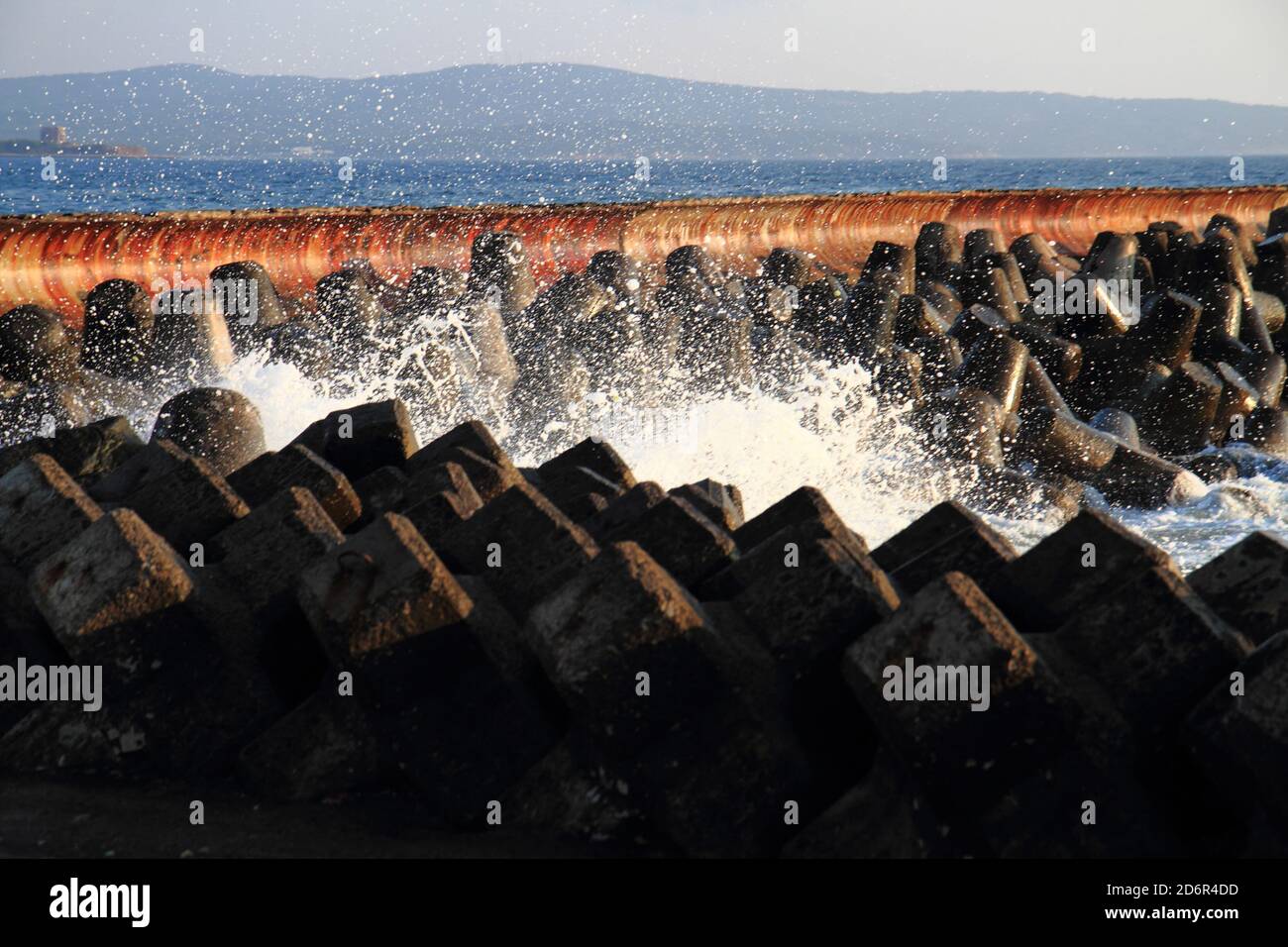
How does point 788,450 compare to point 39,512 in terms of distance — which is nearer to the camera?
point 39,512

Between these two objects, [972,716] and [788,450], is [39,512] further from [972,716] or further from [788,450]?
[788,450]

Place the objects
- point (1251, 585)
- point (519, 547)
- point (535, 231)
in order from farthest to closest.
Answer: point (535, 231) → point (519, 547) → point (1251, 585)

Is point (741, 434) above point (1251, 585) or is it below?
above

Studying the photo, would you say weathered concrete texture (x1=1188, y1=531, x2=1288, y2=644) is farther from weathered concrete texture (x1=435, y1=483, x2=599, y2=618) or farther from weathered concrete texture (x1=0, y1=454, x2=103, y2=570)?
weathered concrete texture (x1=0, y1=454, x2=103, y2=570)

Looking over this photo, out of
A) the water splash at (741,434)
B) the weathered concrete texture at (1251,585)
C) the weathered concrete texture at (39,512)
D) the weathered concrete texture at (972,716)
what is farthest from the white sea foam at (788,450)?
the weathered concrete texture at (972,716)

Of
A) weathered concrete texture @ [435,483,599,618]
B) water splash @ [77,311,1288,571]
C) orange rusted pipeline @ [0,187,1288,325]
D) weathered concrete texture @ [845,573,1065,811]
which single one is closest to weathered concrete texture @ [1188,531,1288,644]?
weathered concrete texture @ [845,573,1065,811]

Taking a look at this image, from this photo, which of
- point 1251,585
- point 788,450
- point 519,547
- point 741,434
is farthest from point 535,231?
point 1251,585

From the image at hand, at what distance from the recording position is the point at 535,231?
35.0 ft

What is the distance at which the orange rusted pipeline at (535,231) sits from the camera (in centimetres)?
830

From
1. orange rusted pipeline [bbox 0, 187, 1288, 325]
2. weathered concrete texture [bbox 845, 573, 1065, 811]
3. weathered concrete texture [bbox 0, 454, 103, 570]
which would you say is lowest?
weathered concrete texture [bbox 845, 573, 1065, 811]

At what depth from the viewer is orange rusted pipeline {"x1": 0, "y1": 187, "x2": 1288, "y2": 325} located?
8297mm

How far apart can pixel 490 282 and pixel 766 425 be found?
7.45 ft

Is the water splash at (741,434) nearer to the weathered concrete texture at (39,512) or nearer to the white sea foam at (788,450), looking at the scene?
the white sea foam at (788,450)
